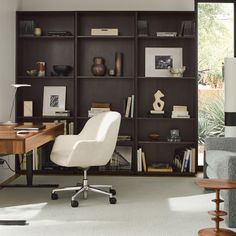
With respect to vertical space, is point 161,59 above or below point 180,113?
above

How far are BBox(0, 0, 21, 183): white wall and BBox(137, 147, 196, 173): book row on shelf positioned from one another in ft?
5.43

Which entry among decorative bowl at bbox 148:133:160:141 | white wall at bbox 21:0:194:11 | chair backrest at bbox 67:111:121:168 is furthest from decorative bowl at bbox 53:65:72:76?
chair backrest at bbox 67:111:121:168

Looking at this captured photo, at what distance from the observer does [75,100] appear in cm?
648

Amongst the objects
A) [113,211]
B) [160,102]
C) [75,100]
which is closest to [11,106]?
[75,100]

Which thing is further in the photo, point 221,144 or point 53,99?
point 53,99

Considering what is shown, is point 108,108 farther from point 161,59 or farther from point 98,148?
point 98,148

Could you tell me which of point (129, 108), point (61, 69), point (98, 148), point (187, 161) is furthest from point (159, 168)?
point (98, 148)

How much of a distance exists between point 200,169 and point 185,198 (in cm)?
187

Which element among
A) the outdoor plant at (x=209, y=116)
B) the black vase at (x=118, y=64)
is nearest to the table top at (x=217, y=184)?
the black vase at (x=118, y=64)

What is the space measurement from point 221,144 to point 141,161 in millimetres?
1466

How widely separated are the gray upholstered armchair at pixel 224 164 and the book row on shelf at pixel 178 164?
3.20 feet

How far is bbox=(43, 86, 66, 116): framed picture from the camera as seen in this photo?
6676 mm

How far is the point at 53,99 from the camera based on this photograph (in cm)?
670

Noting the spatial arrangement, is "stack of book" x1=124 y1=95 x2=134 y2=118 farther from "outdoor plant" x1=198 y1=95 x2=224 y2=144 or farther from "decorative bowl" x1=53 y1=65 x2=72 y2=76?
"outdoor plant" x1=198 y1=95 x2=224 y2=144
